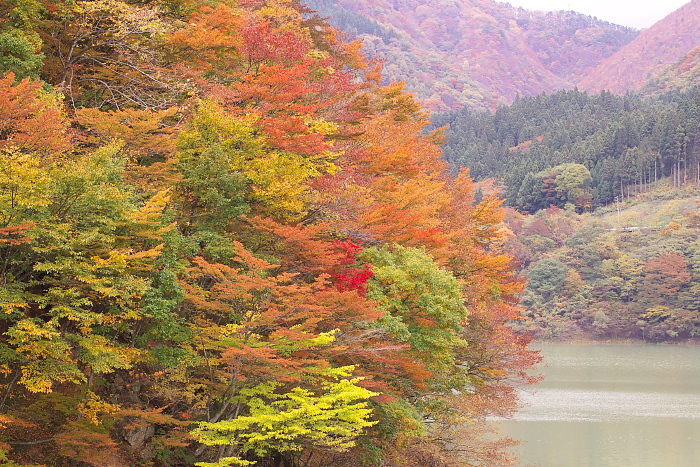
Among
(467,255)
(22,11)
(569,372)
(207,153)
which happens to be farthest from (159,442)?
(569,372)

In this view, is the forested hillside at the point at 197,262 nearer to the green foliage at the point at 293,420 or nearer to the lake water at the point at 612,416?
the green foliage at the point at 293,420

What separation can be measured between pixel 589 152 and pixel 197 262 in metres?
108

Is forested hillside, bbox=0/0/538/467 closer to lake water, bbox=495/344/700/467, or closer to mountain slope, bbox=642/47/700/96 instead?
lake water, bbox=495/344/700/467

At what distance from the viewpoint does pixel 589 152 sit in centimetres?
11294

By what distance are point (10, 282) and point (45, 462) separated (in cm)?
316

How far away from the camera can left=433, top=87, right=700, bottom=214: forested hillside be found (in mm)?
103562

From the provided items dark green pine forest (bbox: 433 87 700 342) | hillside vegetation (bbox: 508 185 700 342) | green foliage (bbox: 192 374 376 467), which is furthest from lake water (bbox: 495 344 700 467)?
dark green pine forest (bbox: 433 87 700 342)

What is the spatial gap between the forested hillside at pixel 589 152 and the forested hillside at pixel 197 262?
85.3 metres

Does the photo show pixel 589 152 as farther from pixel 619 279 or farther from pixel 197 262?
pixel 197 262

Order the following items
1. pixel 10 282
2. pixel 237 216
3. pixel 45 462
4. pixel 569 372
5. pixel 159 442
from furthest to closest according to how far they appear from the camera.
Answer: pixel 569 372 < pixel 237 216 < pixel 159 442 < pixel 45 462 < pixel 10 282

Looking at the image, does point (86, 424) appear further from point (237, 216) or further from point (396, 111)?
point (396, 111)

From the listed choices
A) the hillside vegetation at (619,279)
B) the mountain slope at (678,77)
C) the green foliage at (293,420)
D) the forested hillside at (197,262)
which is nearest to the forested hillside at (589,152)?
the hillside vegetation at (619,279)

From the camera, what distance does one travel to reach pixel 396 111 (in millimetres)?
34062

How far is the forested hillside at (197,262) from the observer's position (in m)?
11.2
